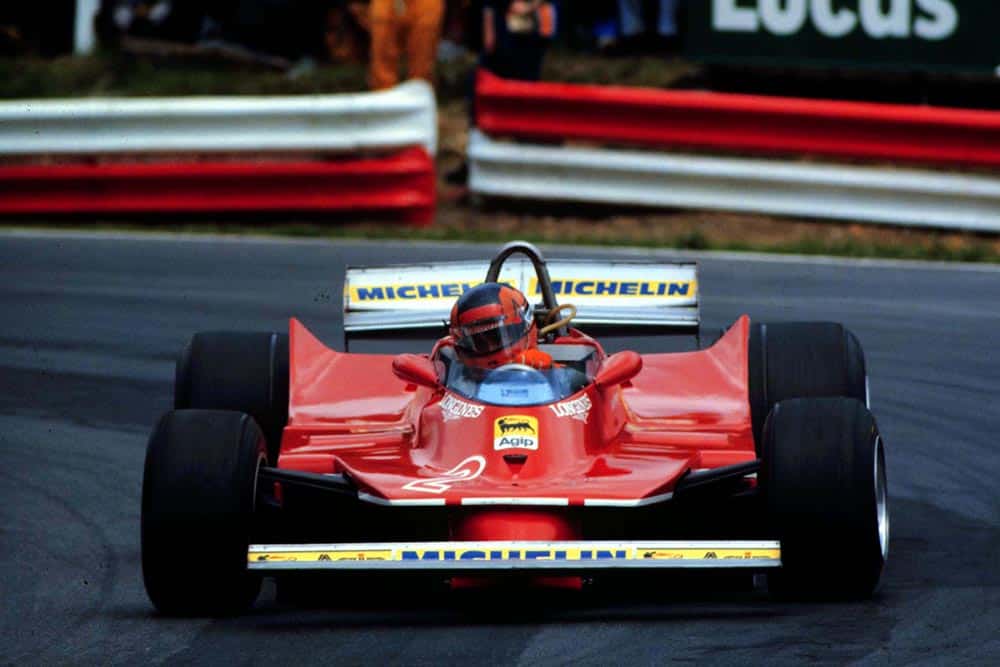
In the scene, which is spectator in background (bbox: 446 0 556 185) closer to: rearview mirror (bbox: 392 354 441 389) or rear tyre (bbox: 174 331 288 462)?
rear tyre (bbox: 174 331 288 462)

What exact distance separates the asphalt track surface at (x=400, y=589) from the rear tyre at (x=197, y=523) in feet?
0.30

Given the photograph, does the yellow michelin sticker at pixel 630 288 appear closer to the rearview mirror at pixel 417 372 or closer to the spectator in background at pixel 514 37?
the rearview mirror at pixel 417 372

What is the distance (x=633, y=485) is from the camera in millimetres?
6660

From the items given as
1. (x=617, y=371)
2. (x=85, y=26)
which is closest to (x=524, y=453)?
(x=617, y=371)

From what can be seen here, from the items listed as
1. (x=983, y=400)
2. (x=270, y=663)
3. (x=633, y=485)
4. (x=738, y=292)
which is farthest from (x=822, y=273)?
(x=270, y=663)

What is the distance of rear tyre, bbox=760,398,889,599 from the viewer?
6406 mm

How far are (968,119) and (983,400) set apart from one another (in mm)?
4462

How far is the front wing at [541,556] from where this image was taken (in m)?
6.24

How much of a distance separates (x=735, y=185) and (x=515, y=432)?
25.9 feet

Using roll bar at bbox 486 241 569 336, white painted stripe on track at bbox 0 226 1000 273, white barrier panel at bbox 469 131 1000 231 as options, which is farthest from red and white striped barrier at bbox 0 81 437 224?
roll bar at bbox 486 241 569 336

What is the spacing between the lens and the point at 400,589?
279 inches

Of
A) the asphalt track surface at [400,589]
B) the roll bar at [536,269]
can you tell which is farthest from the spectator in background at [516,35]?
the roll bar at [536,269]

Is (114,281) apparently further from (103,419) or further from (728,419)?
(728,419)

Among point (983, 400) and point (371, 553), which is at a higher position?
point (371, 553)
